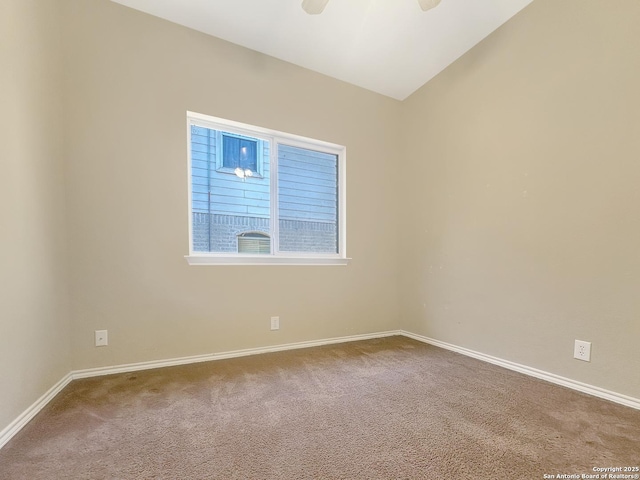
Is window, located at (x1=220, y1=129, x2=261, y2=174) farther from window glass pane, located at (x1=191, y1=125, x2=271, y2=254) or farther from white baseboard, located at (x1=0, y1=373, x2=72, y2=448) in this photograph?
white baseboard, located at (x1=0, y1=373, x2=72, y2=448)

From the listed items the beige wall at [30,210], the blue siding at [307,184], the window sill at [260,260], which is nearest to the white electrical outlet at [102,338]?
the beige wall at [30,210]

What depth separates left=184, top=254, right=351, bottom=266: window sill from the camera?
2.32m

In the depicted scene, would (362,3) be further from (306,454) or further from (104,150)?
(306,454)

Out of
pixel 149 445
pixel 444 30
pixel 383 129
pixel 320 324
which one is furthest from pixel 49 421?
pixel 444 30

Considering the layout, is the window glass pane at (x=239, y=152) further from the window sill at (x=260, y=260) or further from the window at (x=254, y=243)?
the window sill at (x=260, y=260)

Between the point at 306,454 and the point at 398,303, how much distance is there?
7.44 ft

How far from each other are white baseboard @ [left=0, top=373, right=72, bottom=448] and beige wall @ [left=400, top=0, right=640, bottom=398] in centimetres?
Answer: 299

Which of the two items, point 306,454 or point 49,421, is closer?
point 306,454

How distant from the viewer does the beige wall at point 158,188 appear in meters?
1.98

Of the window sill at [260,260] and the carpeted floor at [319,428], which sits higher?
the window sill at [260,260]

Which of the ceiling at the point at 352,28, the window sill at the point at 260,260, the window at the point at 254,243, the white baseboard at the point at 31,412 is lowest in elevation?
the white baseboard at the point at 31,412

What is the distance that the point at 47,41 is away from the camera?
1.75 m

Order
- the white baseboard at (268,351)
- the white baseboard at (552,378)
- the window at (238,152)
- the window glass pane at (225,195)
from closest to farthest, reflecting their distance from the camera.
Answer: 1. the white baseboard at (268,351)
2. the white baseboard at (552,378)
3. the window glass pane at (225,195)
4. the window at (238,152)

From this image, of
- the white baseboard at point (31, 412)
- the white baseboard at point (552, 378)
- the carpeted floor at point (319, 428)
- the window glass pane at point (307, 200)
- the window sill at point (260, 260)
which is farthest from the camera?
the window glass pane at point (307, 200)
